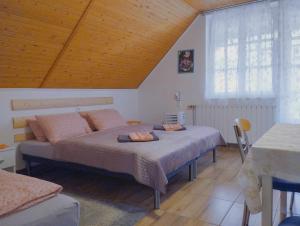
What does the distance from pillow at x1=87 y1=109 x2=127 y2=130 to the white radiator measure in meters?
1.51

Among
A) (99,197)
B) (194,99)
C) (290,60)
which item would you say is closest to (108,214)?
(99,197)

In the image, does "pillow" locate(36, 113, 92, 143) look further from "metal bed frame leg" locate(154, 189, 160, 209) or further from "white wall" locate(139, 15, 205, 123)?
"white wall" locate(139, 15, 205, 123)

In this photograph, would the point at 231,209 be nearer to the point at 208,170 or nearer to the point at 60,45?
the point at 208,170

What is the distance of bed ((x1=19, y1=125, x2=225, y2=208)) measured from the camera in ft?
7.70

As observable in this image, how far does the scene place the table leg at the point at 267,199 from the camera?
139cm

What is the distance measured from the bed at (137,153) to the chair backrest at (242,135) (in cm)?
71

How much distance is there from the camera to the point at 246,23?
13.8 feet

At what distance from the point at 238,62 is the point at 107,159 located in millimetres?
2823

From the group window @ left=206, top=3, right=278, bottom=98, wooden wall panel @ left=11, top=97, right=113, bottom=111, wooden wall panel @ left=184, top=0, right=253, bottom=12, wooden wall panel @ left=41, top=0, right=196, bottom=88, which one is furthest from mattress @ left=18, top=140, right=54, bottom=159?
wooden wall panel @ left=184, top=0, right=253, bottom=12

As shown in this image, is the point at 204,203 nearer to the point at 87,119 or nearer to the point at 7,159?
the point at 7,159

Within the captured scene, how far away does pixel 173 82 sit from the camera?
512 cm

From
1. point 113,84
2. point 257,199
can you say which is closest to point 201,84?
point 113,84

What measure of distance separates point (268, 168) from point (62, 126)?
262 centimetres

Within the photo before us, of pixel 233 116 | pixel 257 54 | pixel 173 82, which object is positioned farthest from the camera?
pixel 173 82
